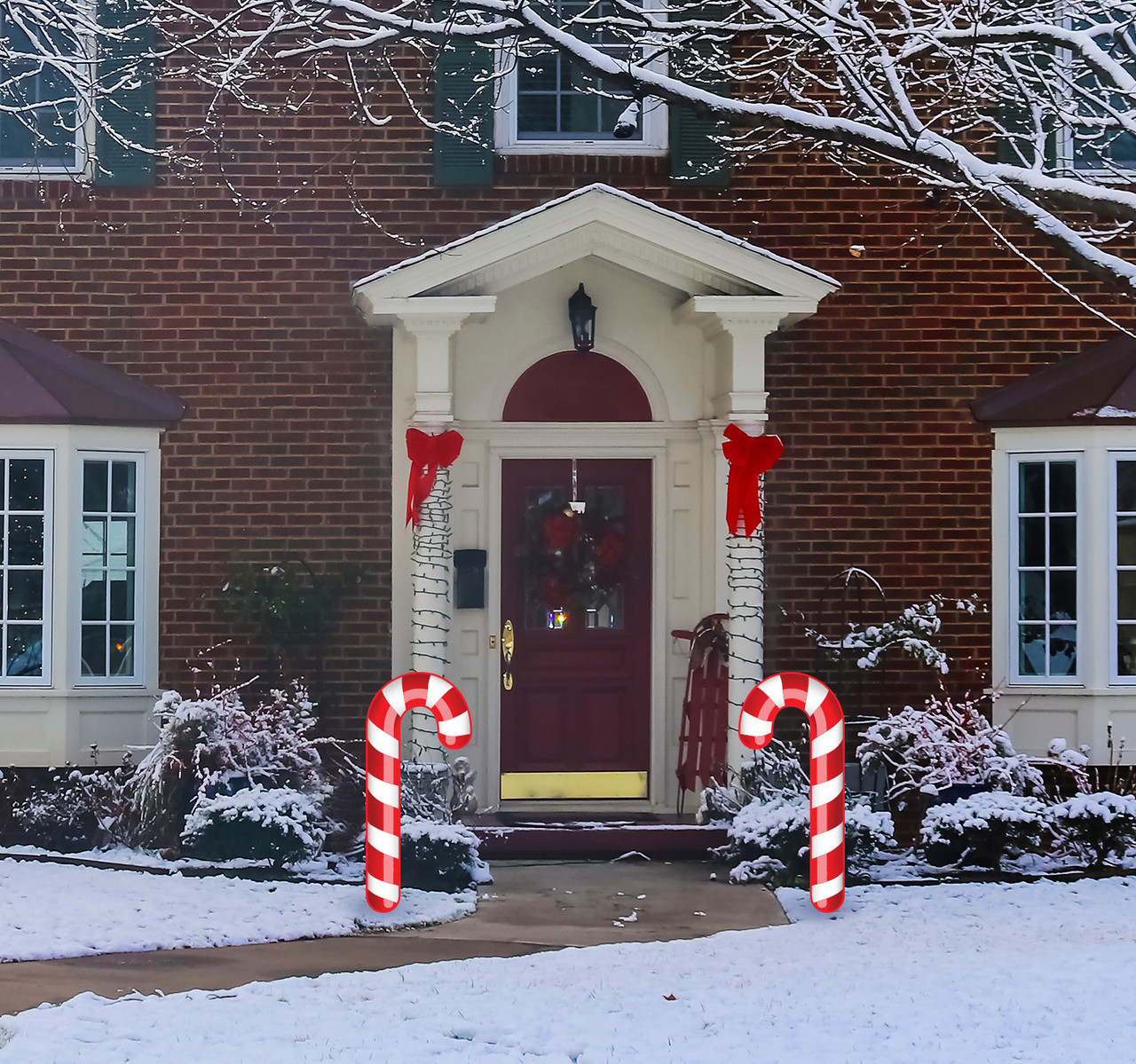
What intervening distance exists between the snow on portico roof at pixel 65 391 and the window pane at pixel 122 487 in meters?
0.30

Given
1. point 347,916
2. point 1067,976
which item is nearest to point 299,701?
point 347,916

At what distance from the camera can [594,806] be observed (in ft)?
30.2

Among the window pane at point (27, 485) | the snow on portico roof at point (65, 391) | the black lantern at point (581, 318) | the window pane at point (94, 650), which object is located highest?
the black lantern at point (581, 318)

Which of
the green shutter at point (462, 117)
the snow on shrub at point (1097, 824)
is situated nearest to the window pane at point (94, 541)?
the green shutter at point (462, 117)

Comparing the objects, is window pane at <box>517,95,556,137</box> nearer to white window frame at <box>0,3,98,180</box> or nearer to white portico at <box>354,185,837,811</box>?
white portico at <box>354,185,837,811</box>

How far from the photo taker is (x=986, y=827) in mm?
7895

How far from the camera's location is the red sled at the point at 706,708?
891 centimetres

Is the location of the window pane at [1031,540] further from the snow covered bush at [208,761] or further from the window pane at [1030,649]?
the snow covered bush at [208,761]

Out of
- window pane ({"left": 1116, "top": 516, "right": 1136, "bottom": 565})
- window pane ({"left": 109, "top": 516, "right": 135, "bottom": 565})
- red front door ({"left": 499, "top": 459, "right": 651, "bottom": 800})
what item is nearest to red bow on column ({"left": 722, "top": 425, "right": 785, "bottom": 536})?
red front door ({"left": 499, "top": 459, "right": 651, "bottom": 800})

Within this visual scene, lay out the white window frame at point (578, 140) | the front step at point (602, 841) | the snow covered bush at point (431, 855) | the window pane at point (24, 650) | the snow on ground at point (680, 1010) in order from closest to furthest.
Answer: the snow on ground at point (680, 1010) < the snow covered bush at point (431, 855) < the front step at point (602, 841) < the window pane at point (24, 650) < the white window frame at point (578, 140)

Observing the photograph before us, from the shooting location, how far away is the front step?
27.6ft

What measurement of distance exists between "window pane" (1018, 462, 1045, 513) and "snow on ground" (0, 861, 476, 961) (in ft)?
14.2

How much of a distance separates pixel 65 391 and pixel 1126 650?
6663mm

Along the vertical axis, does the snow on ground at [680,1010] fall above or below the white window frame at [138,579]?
below
